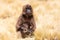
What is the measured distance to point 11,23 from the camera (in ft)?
35.4

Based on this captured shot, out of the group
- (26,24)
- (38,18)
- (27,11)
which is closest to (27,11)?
(27,11)

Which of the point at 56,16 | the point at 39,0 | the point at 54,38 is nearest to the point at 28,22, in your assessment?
the point at 54,38

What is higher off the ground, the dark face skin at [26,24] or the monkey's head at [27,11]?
the monkey's head at [27,11]

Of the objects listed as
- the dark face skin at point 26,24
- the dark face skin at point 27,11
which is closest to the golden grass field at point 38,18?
the dark face skin at point 26,24

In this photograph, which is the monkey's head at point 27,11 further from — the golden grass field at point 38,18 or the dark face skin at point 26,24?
the golden grass field at point 38,18

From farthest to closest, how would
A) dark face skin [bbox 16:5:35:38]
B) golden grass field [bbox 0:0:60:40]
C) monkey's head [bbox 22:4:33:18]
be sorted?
1. dark face skin [bbox 16:5:35:38]
2. monkey's head [bbox 22:4:33:18]
3. golden grass field [bbox 0:0:60:40]

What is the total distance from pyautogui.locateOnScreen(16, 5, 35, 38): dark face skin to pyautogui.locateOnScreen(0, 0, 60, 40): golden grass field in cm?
16

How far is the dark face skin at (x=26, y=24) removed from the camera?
9562 millimetres

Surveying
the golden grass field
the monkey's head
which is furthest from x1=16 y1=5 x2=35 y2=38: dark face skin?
the golden grass field

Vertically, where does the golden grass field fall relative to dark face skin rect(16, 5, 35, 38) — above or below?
below

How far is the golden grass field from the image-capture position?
30.2 feet

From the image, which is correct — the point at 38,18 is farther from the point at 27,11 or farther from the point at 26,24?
the point at 27,11

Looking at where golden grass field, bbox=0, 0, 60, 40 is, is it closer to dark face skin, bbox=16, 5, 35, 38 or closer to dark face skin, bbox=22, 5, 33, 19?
dark face skin, bbox=16, 5, 35, 38

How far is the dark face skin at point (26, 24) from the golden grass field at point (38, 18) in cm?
16
